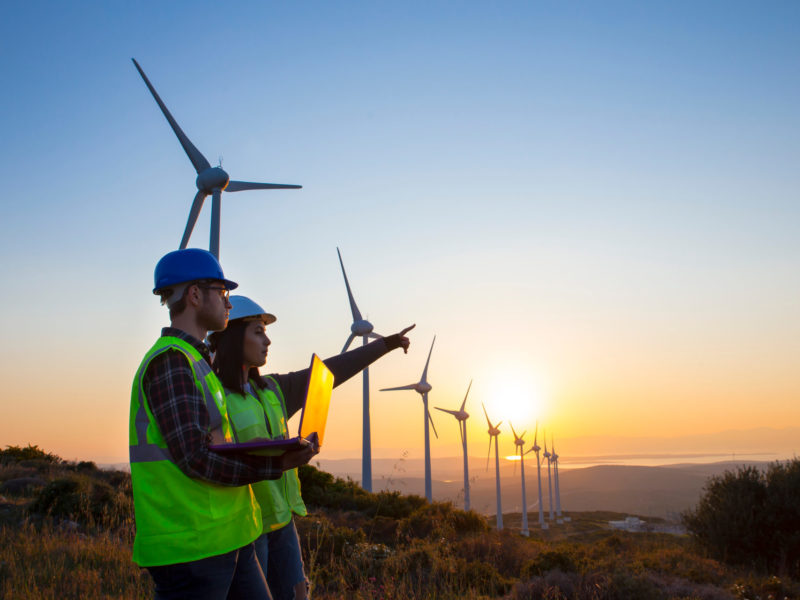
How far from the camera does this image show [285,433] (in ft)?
11.9

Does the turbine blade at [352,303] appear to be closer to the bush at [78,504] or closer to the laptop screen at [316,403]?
the bush at [78,504]

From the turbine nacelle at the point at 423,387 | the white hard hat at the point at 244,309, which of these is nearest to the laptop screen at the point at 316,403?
the white hard hat at the point at 244,309

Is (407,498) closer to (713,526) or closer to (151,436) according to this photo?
(713,526)

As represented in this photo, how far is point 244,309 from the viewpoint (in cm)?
360

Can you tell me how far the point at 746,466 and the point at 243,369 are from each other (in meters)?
24.6

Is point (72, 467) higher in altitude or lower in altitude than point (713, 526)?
higher

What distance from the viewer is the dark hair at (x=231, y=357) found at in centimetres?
340

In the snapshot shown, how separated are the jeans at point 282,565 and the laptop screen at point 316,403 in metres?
1.06

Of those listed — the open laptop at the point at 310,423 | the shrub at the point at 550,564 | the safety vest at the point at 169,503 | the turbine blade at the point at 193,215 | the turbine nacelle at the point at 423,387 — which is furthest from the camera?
the turbine nacelle at the point at 423,387

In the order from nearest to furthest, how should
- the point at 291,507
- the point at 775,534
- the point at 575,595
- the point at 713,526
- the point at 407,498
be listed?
the point at 291,507 → the point at 575,595 → the point at 775,534 → the point at 713,526 → the point at 407,498

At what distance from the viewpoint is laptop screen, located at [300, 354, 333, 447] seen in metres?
2.37

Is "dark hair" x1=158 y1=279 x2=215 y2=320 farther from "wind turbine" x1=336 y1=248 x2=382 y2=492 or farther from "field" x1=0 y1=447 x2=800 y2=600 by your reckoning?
"wind turbine" x1=336 y1=248 x2=382 y2=492

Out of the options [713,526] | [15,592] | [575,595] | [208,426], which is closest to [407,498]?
[713,526]

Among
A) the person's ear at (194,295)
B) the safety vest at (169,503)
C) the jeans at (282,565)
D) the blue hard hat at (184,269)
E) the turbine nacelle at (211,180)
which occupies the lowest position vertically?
the jeans at (282,565)
